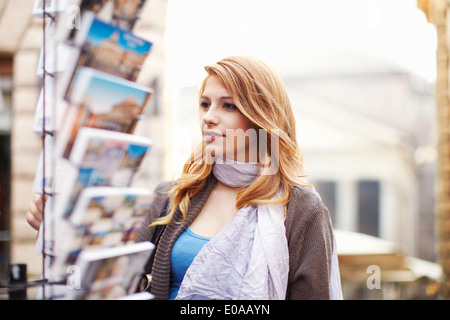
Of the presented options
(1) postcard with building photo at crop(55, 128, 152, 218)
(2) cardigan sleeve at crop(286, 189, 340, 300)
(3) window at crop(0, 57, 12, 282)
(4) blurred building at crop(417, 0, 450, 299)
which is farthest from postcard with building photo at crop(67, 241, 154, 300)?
(4) blurred building at crop(417, 0, 450, 299)

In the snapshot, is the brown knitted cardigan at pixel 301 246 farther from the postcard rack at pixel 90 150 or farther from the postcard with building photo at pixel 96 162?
the postcard with building photo at pixel 96 162

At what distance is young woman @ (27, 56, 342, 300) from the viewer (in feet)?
4.26

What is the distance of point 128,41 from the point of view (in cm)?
101


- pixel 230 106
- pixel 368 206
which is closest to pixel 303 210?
pixel 230 106

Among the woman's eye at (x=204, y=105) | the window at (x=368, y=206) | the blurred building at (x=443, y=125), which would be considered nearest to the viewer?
the woman's eye at (x=204, y=105)

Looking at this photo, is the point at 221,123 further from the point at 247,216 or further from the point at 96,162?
the point at 96,162

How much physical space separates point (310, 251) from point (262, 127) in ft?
1.36

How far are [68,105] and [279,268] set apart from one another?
763mm

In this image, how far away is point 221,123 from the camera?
1353mm

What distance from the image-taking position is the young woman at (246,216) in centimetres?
130

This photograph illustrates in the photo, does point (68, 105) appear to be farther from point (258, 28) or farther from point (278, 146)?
point (258, 28)

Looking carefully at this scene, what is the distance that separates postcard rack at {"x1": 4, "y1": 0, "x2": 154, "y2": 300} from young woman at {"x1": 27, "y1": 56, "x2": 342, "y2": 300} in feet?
0.81

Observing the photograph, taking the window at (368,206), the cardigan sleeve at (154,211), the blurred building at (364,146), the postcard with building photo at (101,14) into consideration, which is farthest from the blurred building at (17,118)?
the window at (368,206)
